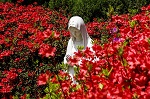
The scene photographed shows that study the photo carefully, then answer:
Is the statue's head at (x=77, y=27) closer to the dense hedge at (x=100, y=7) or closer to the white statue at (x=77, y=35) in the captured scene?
the white statue at (x=77, y=35)

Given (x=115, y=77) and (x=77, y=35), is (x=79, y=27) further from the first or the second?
(x=115, y=77)

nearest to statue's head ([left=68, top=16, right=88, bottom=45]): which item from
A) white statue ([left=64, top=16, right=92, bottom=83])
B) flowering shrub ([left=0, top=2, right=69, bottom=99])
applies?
white statue ([left=64, top=16, right=92, bottom=83])

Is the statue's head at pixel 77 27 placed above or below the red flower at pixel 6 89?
above

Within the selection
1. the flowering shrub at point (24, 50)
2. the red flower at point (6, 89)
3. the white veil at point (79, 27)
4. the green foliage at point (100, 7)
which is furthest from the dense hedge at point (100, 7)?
the white veil at point (79, 27)

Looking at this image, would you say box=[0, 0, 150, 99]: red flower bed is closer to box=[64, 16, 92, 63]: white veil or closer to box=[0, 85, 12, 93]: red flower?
box=[0, 85, 12, 93]: red flower

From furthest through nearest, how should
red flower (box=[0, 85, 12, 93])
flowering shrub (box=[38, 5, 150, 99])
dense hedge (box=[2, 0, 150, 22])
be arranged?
dense hedge (box=[2, 0, 150, 22])
red flower (box=[0, 85, 12, 93])
flowering shrub (box=[38, 5, 150, 99])

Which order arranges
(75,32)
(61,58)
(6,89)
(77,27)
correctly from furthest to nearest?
(61,58) → (6,89) → (75,32) → (77,27)

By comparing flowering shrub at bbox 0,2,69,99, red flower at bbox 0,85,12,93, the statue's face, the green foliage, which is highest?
the green foliage

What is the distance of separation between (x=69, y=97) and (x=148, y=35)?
91 cm

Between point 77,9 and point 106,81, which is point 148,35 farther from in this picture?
point 77,9

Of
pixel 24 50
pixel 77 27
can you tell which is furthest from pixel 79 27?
pixel 24 50

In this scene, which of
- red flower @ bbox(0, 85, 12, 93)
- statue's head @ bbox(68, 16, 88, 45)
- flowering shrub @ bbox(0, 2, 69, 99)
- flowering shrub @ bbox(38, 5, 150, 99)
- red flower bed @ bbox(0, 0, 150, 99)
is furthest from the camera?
flowering shrub @ bbox(0, 2, 69, 99)

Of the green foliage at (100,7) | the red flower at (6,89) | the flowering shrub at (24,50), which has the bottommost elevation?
the red flower at (6,89)

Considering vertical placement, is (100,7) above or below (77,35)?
above
